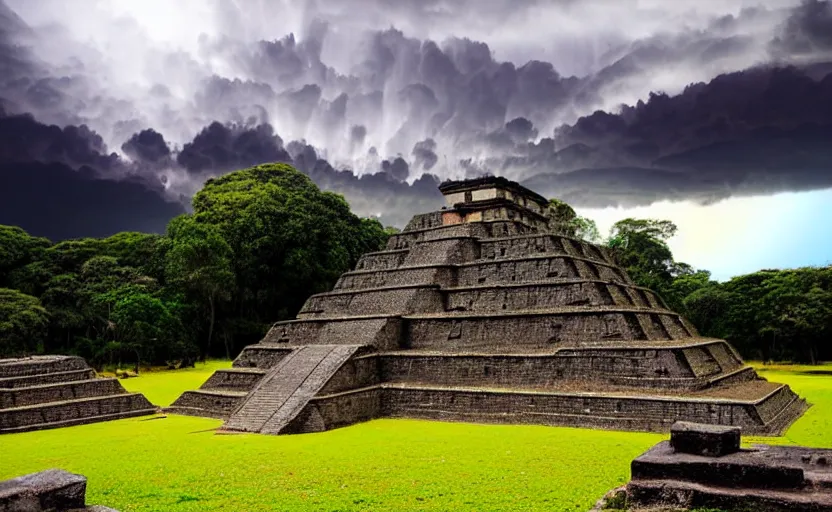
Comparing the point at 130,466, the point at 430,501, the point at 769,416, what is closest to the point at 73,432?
the point at 130,466

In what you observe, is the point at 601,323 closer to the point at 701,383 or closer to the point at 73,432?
the point at 701,383

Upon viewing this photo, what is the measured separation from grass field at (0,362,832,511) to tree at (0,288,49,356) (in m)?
14.8

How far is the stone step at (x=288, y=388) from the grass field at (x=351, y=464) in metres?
0.73

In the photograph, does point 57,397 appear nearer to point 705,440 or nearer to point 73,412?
point 73,412

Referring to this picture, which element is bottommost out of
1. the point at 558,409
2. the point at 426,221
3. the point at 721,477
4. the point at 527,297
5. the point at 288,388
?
the point at 558,409

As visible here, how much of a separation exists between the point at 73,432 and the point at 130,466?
6238mm

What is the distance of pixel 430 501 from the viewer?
7965mm

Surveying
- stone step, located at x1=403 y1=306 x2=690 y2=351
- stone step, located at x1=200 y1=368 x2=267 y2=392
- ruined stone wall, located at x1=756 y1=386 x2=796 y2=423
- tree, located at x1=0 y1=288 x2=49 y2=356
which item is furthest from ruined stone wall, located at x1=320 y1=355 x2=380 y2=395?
tree, located at x1=0 y1=288 x2=49 y2=356

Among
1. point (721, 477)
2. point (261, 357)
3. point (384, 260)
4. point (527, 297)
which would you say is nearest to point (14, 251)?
point (384, 260)

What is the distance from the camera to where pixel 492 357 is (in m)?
16.6

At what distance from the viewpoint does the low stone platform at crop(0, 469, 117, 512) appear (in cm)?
529

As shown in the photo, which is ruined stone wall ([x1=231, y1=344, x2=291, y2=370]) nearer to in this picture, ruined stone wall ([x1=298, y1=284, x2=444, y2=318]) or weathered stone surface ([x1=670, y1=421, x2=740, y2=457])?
ruined stone wall ([x1=298, y1=284, x2=444, y2=318])

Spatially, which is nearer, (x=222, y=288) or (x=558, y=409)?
(x=558, y=409)

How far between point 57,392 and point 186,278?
51.1 feet
